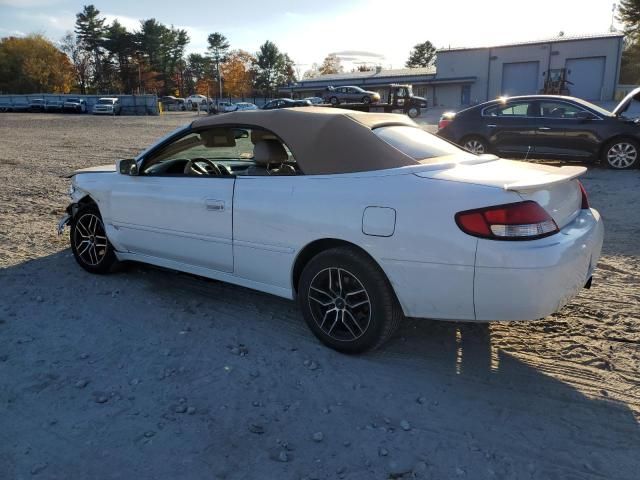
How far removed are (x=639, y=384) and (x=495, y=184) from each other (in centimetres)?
145

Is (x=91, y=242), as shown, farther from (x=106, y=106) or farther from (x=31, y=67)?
(x=31, y=67)

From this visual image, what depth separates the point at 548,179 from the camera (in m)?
3.07

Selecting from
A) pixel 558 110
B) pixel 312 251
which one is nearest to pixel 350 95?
pixel 558 110

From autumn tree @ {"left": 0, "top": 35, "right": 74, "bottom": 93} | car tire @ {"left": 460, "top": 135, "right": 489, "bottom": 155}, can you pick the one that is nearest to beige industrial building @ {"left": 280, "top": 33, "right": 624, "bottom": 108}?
car tire @ {"left": 460, "top": 135, "right": 489, "bottom": 155}

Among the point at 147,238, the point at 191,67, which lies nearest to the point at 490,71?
the point at 147,238

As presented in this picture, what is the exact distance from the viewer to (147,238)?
4301mm

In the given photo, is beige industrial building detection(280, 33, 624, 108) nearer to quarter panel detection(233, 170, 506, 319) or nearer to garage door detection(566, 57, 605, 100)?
garage door detection(566, 57, 605, 100)

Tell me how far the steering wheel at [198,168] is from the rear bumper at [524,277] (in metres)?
2.57

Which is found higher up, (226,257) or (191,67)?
(191,67)

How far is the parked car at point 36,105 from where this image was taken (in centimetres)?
5275

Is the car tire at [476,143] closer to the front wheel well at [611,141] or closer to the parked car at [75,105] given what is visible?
the front wheel well at [611,141]

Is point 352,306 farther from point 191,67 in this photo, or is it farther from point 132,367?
point 191,67

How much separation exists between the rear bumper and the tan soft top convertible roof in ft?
2.81

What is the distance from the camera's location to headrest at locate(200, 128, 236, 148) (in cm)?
412
